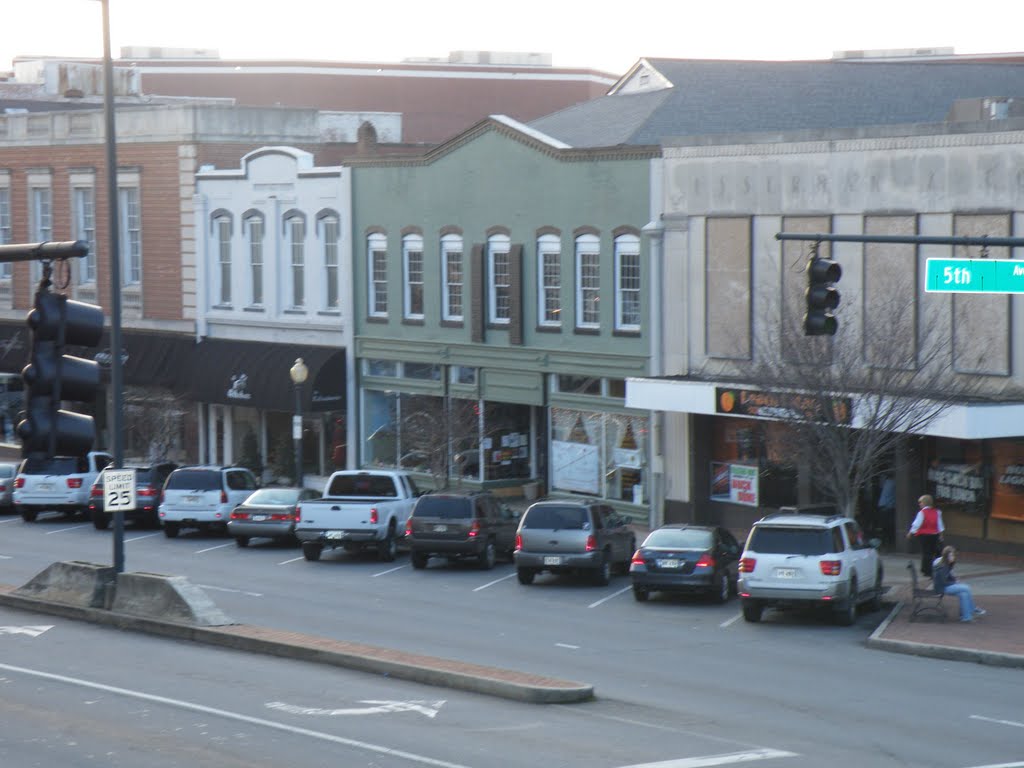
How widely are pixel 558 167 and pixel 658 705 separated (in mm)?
21908

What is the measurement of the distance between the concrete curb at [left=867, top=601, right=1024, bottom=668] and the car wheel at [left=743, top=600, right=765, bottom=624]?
2.01 metres

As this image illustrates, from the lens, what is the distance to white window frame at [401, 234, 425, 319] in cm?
4150

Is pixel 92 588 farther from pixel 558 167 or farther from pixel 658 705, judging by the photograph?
pixel 558 167

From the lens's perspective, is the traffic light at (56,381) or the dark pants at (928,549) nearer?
the traffic light at (56,381)

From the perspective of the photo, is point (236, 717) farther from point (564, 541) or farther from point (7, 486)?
point (7, 486)

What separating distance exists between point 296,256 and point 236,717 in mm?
29891

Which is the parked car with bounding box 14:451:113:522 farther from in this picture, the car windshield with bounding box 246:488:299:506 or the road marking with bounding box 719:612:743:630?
the road marking with bounding box 719:612:743:630

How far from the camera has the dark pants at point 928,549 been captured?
26.6 metres

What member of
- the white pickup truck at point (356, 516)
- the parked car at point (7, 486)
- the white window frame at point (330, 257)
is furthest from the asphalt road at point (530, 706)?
the white window frame at point (330, 257)

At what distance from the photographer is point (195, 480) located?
34.9 metres

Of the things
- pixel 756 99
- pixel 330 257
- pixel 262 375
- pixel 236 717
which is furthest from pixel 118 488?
pixel 756 99

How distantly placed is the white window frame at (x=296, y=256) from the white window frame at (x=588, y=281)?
402 inches

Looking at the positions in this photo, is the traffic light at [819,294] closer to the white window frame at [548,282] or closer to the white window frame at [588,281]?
the white window frame at [588,281]

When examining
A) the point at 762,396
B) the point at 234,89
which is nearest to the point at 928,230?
the point at 762,396
